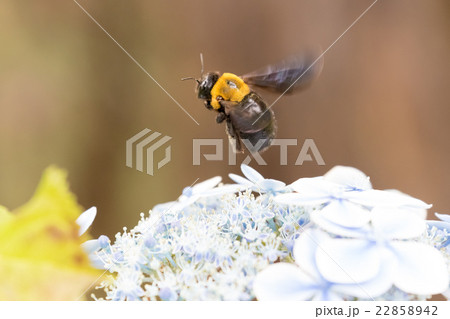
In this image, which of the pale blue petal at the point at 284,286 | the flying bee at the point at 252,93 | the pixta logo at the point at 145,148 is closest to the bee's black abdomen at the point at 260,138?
the flying bee at the point at 252,93

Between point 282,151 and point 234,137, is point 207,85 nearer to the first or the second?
point 234,137

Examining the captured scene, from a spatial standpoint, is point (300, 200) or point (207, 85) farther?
point (207, 85)

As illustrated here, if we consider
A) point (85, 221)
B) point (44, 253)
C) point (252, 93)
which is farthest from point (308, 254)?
point (44, 253)

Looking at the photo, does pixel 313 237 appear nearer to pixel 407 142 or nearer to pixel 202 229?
pixel 202 229

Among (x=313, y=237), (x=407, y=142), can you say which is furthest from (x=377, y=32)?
(x=313, y=237)

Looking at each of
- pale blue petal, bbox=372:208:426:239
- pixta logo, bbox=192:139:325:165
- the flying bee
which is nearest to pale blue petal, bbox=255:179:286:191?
pale blue petal, bbox=372:208:426:239
